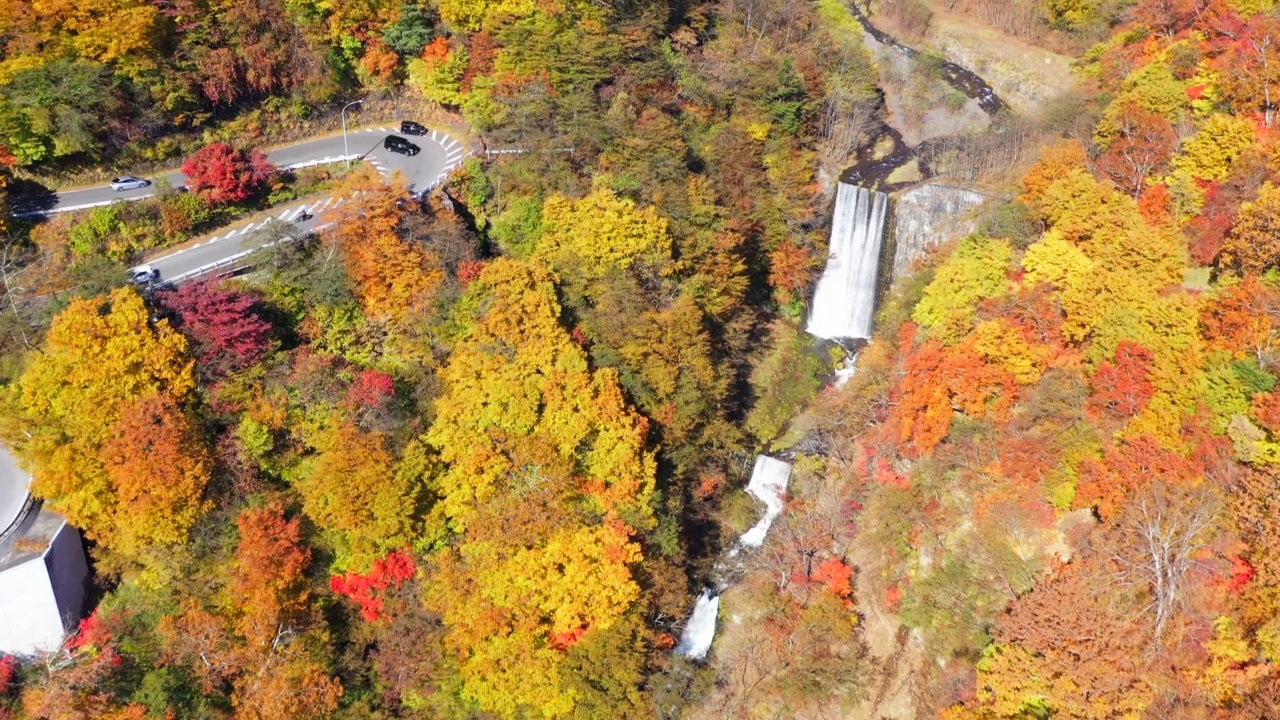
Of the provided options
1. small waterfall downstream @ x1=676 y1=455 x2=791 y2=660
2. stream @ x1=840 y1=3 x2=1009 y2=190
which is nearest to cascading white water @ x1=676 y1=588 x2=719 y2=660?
small waterfall downstream @ x1=676 y1=455 x2=791 y2=660

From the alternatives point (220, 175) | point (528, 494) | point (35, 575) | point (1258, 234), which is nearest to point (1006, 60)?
point (1258, 234)

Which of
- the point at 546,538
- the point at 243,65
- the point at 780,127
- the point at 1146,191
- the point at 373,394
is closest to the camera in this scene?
the point at 546,538

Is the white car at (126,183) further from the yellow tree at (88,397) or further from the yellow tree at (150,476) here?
the yellow tree at (150,476)

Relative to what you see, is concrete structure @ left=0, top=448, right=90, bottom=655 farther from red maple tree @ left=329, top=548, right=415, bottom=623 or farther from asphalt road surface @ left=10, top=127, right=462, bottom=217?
asphalt road surface @ left=10, top=127, right=462, bottom=217

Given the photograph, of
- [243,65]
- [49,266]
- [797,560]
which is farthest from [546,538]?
[243,65]

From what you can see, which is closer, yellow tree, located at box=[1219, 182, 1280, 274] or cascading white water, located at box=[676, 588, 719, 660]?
yellow tree, located at box=[1219, 182, 1280, 274]

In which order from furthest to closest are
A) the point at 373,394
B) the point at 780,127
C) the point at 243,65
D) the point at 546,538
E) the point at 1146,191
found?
the point at 780,127 → the point at 243,65 → the point at 1146,191 → the point at 373,394 → the point at 546,538

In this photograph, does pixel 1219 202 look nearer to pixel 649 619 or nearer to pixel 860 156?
pixel 860 156

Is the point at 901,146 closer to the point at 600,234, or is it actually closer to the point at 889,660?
the point at 600,234
